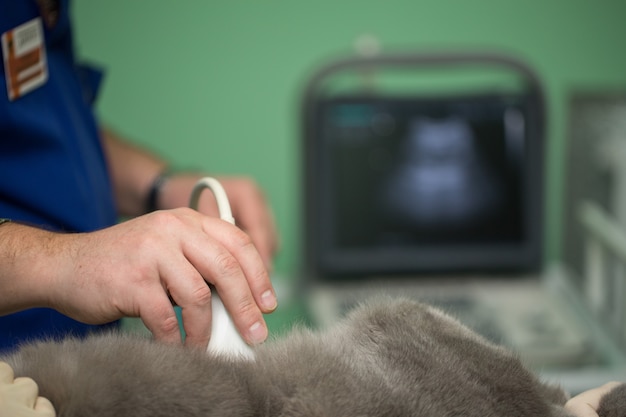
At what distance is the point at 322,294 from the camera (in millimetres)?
1540

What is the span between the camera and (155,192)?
1.02 metres

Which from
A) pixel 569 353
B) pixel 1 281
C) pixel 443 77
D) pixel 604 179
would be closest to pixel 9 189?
pixel 1 281

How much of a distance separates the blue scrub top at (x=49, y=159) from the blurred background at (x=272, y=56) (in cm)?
88

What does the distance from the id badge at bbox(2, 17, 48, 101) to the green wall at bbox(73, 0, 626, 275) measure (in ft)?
3.16

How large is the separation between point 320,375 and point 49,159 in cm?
50

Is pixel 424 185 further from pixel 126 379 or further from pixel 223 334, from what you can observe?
pixel 126 379

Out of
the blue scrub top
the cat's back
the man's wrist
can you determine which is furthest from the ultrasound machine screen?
the cat's back

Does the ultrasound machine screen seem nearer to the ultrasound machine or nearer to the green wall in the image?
the ultrasound machine

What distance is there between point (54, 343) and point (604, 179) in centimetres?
162

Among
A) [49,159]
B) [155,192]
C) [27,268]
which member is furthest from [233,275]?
[155,192]

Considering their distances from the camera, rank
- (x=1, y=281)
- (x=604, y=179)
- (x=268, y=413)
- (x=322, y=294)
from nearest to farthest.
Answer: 1. (x=268, y=413)
2. (x=1, y=281)
3. (x=322, y=294)
4. (x=604, y=179)

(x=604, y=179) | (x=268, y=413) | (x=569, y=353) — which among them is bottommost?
(x=569, y=353)

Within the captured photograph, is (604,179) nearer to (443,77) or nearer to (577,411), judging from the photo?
(443,77)

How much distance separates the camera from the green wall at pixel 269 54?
5.81 feet
